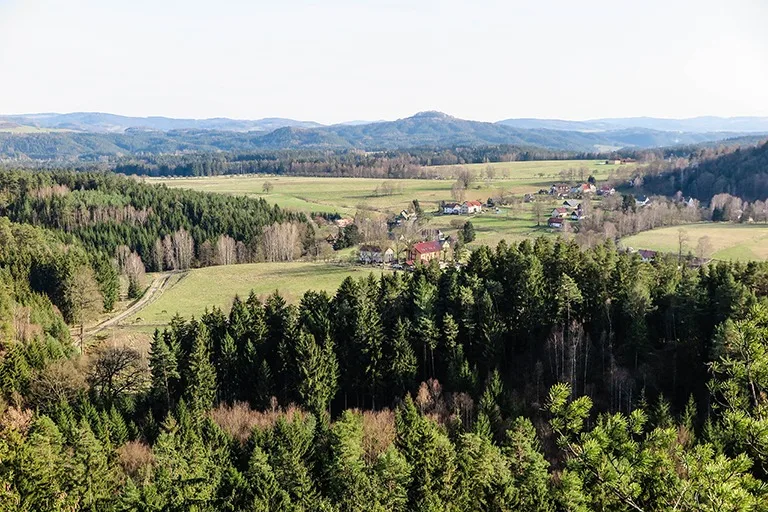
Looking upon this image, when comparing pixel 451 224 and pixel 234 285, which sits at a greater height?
pixel 451 224

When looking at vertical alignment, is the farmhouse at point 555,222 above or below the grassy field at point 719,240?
above

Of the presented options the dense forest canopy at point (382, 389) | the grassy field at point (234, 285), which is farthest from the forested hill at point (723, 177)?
the dense forest canopy at point (382, 389)

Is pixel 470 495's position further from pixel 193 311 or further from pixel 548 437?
pixel 193 311

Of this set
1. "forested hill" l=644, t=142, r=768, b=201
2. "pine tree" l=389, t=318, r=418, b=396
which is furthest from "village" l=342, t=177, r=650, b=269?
"pine tree" l=389, t=318, r=418, b=396

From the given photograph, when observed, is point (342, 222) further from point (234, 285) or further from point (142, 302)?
point (142, 302)

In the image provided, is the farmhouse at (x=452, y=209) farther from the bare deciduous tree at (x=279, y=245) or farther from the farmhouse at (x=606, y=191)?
the bare deciduous tree at (x=279, y=245)

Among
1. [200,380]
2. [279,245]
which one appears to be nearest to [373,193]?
[279,245]

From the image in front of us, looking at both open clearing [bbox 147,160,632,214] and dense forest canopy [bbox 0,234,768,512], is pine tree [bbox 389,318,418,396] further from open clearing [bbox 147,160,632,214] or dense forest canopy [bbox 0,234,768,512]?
open clearing [bbox 147,160,632,214]
